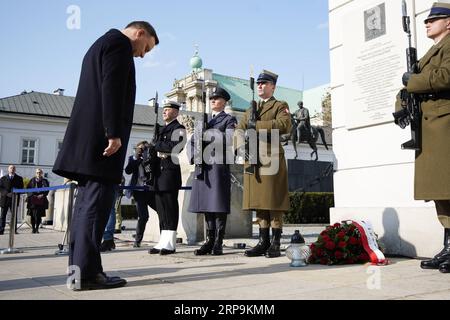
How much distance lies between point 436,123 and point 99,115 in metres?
2.99

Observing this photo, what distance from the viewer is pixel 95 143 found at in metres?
3.48

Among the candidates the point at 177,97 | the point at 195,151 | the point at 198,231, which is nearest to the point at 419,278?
the point at 195,151

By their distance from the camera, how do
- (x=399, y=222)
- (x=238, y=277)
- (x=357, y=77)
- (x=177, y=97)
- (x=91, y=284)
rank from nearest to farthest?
1. (x=91, y=284)
2. (x=238, y=277)
3. (x=399, y=222)
4. (x=357, y=77)
5. (x=177, y=97)

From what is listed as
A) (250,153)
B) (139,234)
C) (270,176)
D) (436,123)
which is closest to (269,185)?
(270,176)

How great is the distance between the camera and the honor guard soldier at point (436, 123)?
12.9ft

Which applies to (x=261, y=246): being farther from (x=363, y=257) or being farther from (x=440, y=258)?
(x=440, y=258)

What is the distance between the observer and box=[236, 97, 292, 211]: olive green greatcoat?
5625 mm

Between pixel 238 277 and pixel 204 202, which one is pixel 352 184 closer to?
pixel 204 202

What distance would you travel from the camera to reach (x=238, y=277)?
3861 mm

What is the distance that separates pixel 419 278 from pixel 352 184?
251cm

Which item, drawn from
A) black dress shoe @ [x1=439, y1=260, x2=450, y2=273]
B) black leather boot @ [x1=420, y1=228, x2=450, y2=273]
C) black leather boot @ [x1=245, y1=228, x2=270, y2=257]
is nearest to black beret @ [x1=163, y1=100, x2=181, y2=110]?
black leather boot @ [x1=245, y1=228, x2=270, y2=257]

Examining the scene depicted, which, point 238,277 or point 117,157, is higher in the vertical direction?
point 117,157

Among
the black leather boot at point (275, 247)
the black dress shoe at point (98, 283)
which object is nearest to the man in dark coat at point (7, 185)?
the black leather boot at point (275, 247)

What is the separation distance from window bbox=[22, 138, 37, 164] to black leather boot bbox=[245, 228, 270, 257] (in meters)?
42.0
